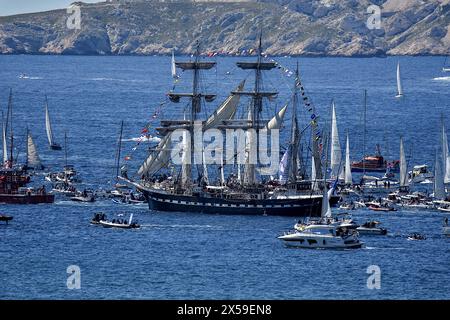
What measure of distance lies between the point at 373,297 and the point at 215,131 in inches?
2020

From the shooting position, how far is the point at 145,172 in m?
126

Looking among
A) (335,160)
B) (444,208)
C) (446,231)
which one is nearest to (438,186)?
(444,208)

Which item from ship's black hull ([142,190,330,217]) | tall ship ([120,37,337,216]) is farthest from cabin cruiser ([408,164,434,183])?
ship's black hull ([142,190,330,217])

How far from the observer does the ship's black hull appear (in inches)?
4685

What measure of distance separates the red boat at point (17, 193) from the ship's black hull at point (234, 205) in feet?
30.9

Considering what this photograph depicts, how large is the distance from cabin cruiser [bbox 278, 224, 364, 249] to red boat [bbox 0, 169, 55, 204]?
31.7 metres

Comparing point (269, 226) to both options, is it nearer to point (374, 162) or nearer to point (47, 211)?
point (47, 211)

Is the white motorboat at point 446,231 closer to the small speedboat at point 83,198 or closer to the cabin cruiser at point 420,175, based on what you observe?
the small speedboat at point 83,198

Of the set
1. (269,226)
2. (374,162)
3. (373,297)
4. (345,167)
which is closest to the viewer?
(373,297)

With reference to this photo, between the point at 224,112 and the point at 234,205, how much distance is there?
480 inches

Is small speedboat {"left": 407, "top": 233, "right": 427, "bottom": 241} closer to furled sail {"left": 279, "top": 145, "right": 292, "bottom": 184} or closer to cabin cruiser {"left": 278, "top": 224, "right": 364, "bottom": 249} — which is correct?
cabin cruiser {"left": 278, "top": 224, "right": 364, "bottom": 249}

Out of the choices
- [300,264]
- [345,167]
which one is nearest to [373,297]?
[300,264]

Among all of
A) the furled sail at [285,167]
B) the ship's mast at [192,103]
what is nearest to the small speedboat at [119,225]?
the ship's mast at [192,103]

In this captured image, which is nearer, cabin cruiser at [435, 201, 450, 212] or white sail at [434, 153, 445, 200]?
cabin cruiser at [435, 201, 450, 212]
